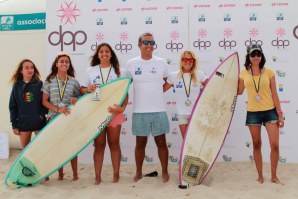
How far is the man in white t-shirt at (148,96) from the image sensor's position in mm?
3367

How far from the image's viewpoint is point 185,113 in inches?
138

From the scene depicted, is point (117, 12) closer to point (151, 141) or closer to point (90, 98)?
point (90, 98)

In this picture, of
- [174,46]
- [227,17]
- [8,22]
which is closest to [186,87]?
[174,46]

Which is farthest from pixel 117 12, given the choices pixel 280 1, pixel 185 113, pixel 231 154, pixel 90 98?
pixel 231 154

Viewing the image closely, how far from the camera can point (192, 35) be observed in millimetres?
4316

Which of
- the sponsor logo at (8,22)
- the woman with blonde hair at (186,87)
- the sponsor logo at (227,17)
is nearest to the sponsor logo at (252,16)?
the sponsor logo at (227,17)

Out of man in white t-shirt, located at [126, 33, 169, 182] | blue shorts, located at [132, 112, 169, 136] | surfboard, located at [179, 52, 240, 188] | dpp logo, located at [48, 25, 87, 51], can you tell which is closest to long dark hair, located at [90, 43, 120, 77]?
man in white t-shirt, located at [126, 33, 169, 182]

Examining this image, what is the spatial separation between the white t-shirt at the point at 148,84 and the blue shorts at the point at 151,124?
2.0 inches

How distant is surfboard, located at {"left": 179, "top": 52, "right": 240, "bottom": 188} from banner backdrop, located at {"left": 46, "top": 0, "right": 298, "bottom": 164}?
673 mm

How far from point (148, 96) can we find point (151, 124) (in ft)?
0.96

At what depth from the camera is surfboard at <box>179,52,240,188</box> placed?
3.38 meters

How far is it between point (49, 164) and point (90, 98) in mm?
816

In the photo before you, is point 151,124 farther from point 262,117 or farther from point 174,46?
point 174,46

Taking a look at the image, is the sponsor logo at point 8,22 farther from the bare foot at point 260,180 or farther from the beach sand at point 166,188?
the bare foot at point 260,180
